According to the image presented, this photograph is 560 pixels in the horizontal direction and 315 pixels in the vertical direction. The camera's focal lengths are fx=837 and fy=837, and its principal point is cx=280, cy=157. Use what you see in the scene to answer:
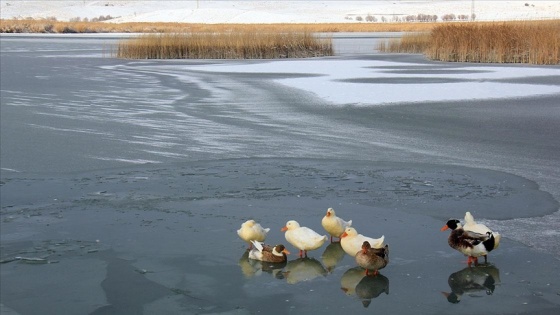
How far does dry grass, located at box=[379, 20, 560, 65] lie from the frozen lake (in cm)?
707

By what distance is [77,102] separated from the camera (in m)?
15.8

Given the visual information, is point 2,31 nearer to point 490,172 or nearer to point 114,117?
point 114,117

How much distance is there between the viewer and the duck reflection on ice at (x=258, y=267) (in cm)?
572

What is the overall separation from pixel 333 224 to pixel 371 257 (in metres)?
0.91

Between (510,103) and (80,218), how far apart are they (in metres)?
9.77

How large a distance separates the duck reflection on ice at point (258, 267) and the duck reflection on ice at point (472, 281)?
1151 mm

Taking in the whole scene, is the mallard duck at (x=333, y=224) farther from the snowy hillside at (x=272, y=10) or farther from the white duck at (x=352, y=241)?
the snowy hillside at (x=272, y=10)

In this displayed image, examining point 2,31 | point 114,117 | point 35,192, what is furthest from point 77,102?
point 2,31

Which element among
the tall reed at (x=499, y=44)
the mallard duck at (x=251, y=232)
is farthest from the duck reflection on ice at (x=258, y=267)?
the tall reed at (x=499, y=44)

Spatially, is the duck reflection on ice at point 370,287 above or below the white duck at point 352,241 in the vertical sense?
below

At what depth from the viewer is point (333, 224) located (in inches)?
250

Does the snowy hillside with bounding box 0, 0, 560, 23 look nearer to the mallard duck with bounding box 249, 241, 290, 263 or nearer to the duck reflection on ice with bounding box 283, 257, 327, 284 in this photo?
the duck reflection on ice with bounding box 283, 257, 327, 284

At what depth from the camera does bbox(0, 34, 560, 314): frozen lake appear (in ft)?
17.5

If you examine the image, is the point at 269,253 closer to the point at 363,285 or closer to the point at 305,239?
the point at 305,239
